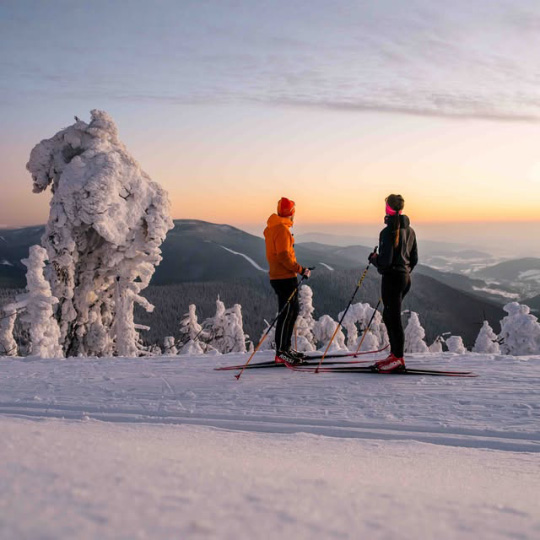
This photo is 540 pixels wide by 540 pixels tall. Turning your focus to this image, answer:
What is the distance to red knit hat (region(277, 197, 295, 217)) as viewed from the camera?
887 centimetres

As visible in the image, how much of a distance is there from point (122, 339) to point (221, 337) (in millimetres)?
15121

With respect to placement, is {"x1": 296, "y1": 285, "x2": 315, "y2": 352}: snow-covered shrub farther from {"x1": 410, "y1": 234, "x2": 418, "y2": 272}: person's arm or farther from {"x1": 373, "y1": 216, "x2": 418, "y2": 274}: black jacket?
{"x1": 373, "y1": 216, "x2": 418, "y2": 274}: black jacket

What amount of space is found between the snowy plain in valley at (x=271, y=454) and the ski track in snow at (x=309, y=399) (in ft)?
0.10

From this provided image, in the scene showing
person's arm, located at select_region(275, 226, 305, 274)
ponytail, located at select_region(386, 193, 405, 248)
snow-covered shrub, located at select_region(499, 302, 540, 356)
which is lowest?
snow-covered shrub, located at select_region(499, 302, 540, 356)

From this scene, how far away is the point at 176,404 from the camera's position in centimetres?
668

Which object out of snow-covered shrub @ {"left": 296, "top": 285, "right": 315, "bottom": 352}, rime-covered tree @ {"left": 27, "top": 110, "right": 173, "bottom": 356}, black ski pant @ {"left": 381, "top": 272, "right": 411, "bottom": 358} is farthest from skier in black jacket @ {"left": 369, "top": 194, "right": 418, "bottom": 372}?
snow-covered shrub @ {"left": 296, "top": 285, "right": 315, "bottom": 352}

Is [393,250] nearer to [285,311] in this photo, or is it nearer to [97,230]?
[285,311]

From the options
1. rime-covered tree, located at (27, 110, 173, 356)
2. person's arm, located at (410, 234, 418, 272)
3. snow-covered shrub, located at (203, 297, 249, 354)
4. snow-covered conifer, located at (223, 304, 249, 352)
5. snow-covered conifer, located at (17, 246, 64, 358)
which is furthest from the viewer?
snow-covered shrub, located at (203, 297, 249, 354)

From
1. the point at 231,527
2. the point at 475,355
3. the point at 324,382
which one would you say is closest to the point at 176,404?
the point at 324,382

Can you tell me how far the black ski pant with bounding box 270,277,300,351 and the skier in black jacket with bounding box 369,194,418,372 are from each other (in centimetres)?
163

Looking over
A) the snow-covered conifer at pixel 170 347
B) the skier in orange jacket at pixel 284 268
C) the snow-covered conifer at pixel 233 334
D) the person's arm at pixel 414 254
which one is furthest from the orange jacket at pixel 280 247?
the snow-covered conifer at pixel 233 334

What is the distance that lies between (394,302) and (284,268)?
2008 mm

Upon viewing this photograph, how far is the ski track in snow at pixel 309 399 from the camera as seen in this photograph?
5.47 meters

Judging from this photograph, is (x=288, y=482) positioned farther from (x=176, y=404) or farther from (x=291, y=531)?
(x=176, y=404)
